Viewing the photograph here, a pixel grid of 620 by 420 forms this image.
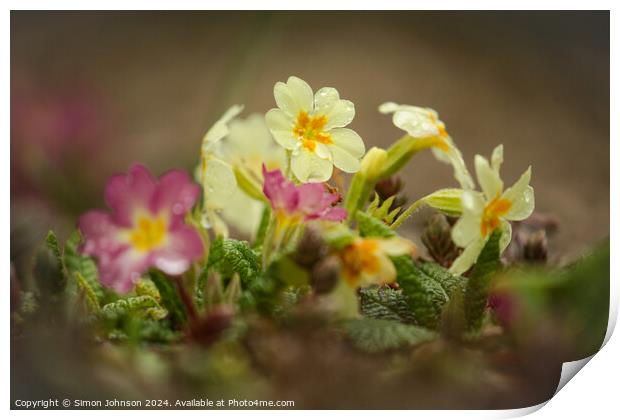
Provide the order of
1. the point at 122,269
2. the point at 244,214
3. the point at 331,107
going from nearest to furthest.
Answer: the point at 122,269
the point at 331,107
the point at 244,214

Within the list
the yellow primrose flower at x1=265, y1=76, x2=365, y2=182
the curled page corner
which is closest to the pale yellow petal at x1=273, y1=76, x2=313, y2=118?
the yellow primrose flower at x1=265, y1=76, x2=365, y2=182

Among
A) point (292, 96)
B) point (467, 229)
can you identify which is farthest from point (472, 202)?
point (292, 96)

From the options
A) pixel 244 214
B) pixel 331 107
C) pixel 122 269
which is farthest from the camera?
pixel 244 214

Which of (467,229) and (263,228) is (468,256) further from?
(263,228)

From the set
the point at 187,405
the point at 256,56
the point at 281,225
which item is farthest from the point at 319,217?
the point at 256,56

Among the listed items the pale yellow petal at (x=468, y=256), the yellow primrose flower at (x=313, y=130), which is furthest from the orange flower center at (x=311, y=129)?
the pale yellow petal at (x=468, y=256)

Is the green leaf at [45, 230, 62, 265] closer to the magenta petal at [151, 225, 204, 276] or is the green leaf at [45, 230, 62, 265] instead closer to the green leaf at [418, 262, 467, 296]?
the magenta petal at [151, 225, 204, 276]
